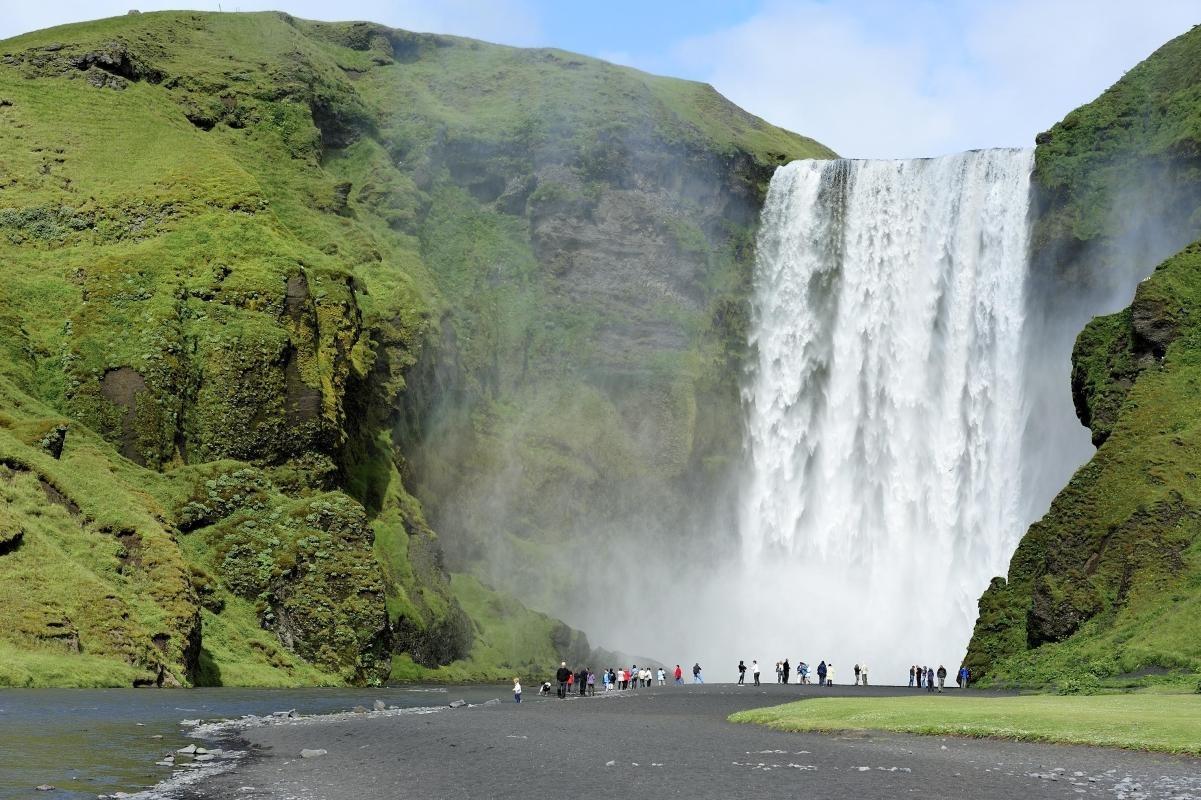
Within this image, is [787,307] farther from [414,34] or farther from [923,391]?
[414,34]

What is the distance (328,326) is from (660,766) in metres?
64.5

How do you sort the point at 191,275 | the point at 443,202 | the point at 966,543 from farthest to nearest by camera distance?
the point at 443,202 < the point at 966,543 < the point at 191,275

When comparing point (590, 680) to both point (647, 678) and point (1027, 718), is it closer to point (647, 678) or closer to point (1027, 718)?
point (647, 678)

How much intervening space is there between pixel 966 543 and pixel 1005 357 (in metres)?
15.0

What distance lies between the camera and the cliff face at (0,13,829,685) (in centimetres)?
6438

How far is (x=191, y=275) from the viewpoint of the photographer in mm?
84375

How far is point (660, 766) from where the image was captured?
89.8 ft

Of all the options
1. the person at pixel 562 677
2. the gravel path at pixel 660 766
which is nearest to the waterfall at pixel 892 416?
the person at pixel 562 677

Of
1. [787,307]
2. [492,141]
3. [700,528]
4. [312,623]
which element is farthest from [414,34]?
[312,623]

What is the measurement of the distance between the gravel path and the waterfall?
208 feet

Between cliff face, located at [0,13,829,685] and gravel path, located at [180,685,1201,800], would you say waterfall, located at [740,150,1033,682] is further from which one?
gravel path, located at [180,685,1201,800]

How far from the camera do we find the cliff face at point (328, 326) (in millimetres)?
64375

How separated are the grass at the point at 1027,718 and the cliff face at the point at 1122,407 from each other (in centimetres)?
1025

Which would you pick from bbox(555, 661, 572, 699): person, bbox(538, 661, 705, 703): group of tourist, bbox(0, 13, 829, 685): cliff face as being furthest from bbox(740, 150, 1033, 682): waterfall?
bbox(555, 661, 572, 699): person
